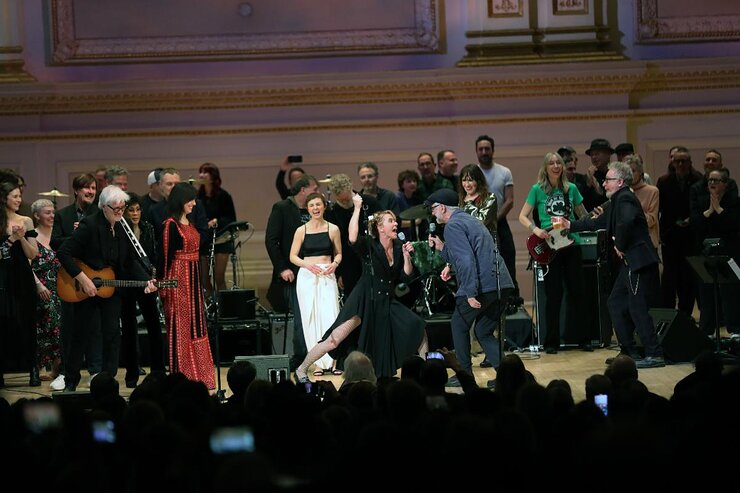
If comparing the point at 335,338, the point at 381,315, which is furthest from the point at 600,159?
the point at 335,338

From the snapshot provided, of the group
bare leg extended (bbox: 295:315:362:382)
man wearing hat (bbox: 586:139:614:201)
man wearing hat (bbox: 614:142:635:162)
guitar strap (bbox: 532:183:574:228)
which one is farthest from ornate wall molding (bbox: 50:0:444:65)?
bare leg extended (bbox: 295:315:362:382)

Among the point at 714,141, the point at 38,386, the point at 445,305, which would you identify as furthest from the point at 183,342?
the point at 714,141

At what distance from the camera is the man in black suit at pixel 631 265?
9.16m

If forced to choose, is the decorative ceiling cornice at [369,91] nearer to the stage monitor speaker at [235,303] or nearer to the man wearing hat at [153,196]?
the man wearing hat at [153,196]

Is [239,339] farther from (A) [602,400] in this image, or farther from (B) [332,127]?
(A) [602,400]

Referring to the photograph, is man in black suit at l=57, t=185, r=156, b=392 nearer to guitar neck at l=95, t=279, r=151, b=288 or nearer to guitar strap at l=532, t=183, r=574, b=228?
guitar neck at l=95, t=279, r=151, b=288

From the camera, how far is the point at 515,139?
12.7 m

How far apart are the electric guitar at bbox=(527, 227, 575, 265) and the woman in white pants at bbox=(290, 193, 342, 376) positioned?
174 cm

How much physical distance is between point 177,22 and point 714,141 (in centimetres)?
→ 603

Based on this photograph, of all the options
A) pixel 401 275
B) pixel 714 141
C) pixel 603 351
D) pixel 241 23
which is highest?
pixel 241 23

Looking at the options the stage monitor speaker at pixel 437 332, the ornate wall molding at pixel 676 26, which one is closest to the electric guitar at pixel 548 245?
the stage monitor speaker at pixel 437 332

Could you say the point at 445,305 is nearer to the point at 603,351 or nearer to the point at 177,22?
the point at 603,351

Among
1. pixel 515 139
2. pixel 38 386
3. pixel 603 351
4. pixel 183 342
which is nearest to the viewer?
pixel 183 342

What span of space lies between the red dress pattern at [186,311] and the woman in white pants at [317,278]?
1.09 meters
